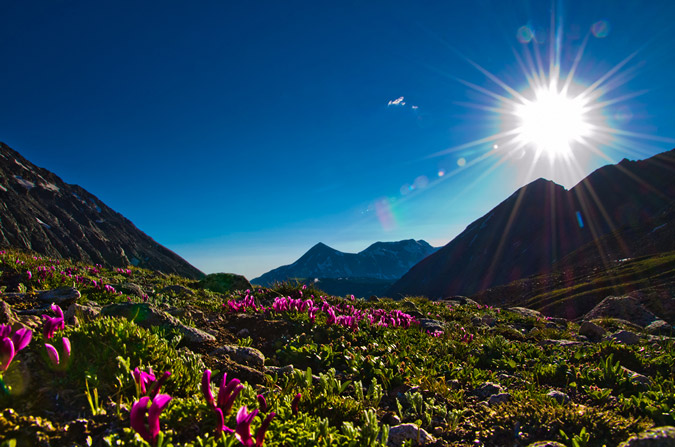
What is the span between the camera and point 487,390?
518 centimetres

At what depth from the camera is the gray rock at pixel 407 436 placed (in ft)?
12.0

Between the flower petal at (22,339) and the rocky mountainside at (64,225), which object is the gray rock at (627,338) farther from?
the rocky mountainside at (64,225)

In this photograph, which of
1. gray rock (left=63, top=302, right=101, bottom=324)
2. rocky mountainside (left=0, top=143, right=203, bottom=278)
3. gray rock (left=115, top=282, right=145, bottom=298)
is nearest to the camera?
gray rock (left=63, top=302, right=101, bottom=324)

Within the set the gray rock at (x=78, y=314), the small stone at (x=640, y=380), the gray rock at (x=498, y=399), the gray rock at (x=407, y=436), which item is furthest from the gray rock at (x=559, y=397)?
the gray rock at (x=78, y=314)

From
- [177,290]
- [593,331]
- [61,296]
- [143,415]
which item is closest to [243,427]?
[143,415]

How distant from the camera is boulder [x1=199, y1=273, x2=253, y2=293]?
1631cm

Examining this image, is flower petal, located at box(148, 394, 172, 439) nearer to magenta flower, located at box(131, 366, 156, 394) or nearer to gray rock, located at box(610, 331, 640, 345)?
magenta flower, located at box(131, 366, 156, 394)

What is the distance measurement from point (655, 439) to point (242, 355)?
5.23 metres

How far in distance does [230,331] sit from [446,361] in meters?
4.96

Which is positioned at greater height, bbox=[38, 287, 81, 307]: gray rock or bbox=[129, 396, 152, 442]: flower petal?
bbox=[38, 287, 81, 307]: gray rock

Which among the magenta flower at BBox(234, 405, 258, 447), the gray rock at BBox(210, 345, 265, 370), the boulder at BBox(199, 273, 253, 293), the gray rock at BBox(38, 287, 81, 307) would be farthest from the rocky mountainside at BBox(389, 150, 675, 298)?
the gray rock at BBox(38, 287, 81, 307)

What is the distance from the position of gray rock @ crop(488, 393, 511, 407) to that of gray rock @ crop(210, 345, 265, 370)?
3.60 m

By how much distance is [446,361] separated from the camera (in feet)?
21.7

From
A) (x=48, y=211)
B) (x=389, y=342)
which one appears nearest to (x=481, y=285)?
(x=389, y=342)
